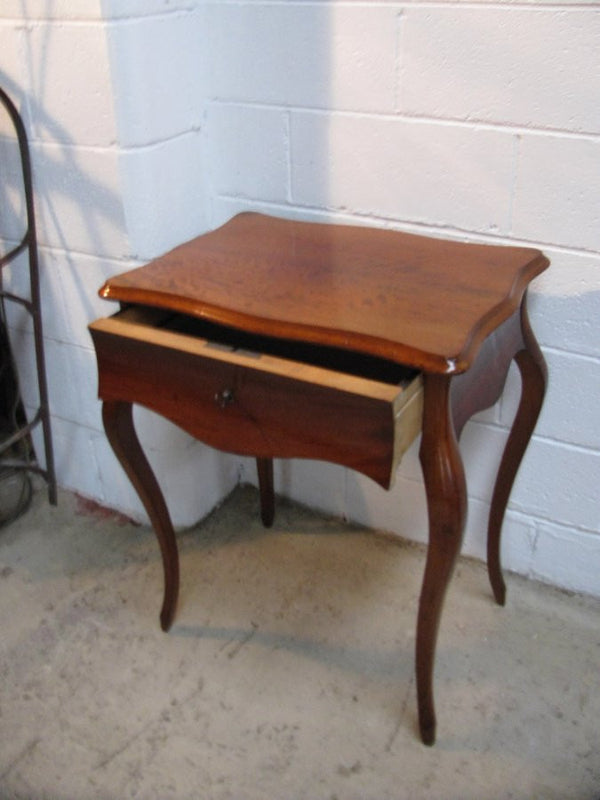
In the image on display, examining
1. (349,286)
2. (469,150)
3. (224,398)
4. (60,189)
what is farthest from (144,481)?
(469,150)

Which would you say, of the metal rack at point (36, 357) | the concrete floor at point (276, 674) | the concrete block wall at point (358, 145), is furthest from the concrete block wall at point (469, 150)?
the metal rack at point (36, 357)

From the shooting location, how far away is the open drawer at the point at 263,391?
0.89 metres

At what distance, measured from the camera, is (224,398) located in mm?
975

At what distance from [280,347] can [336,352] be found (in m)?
0.09

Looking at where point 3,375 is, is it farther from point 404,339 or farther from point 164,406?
point 404,339

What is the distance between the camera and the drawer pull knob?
0.97m

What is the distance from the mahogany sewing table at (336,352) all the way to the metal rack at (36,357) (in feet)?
1.24

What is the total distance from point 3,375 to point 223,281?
820mm

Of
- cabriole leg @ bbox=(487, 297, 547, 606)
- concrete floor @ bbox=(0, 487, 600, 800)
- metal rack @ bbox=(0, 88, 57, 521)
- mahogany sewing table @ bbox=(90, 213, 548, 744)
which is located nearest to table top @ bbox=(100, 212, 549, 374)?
mahogany sewing table @ bbox=(90, 213, 548, 744)

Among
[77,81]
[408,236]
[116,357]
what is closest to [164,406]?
[116,357]

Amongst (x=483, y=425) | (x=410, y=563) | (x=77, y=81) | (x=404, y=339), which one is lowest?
(x=410, y=563)

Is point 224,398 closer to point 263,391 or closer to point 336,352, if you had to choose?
point 263,391

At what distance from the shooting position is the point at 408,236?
4.01ft

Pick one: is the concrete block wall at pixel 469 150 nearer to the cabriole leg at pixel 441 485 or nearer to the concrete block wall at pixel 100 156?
the concrete block wall at pixel 100 156
